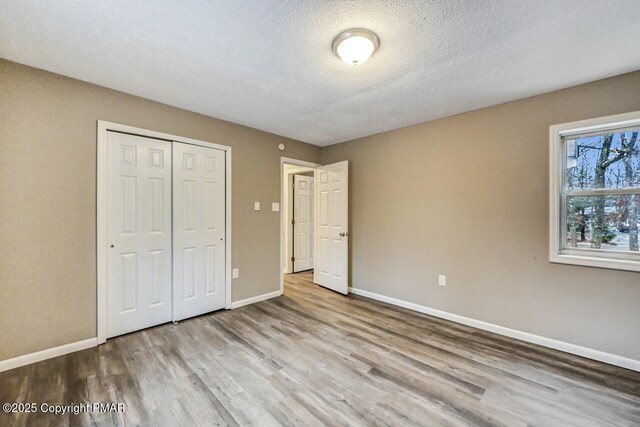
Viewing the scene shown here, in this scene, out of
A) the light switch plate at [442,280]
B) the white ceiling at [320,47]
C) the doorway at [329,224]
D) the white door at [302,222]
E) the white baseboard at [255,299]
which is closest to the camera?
the white ceiling at [320,47]

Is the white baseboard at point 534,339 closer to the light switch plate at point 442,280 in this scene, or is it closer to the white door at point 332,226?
the light switch plate at point 442,280

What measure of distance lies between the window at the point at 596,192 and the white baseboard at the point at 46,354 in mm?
4295

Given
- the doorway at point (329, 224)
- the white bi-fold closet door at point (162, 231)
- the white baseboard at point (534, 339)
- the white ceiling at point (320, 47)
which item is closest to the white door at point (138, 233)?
the white bi-fold closet door at point (162, 231)

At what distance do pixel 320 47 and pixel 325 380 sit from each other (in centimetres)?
241

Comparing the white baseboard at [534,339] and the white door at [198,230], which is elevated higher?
the white door at [198,230]

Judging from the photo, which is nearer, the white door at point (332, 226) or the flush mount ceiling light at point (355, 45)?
the flush mount ceiling light at point (355, 45)

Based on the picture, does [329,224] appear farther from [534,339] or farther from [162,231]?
[534,339]

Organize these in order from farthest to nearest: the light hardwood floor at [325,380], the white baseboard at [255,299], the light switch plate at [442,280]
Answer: the white baseboard at [255,299] → the light switch plate at [442,280] → the light hardwood floor at [325,380]

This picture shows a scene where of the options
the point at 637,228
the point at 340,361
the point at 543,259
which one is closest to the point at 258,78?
the point at 340,361

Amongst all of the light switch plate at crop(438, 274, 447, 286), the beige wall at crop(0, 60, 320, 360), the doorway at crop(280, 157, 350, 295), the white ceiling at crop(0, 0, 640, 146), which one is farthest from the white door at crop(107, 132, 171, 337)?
the light switch plate at crop(438, 274, 447, 286)

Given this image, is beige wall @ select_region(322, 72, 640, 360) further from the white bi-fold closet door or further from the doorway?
the white bi-fold closet door

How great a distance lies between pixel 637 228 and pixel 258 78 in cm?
344

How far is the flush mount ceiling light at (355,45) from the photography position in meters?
1.71

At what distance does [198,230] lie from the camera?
315 centimetres
